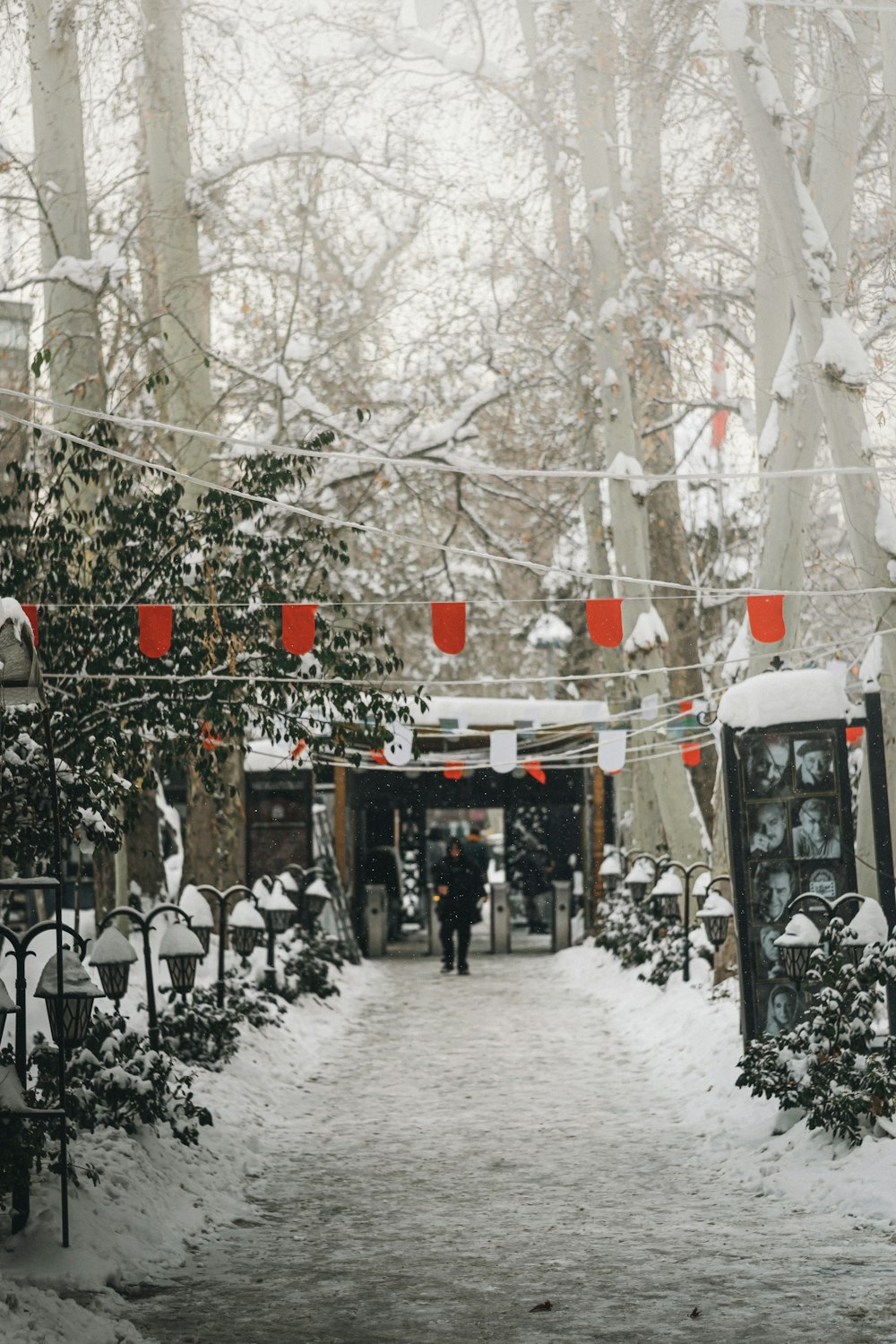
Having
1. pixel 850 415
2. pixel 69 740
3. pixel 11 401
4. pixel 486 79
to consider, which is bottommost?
pixel 69 740

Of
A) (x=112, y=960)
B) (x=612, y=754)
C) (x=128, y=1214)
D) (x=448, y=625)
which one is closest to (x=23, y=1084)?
(x=128, y=1214)

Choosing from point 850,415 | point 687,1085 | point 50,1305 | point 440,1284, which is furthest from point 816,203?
point 50,1305

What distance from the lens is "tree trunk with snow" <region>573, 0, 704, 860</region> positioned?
54.3ft

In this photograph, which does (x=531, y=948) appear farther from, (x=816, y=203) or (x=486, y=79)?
(x=816, y=203)

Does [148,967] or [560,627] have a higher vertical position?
[560,627]

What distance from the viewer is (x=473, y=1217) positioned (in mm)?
7570

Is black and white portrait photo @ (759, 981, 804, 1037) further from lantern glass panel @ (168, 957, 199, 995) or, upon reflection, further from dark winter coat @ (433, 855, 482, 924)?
dark winter coat @ (433, 855, 482, 924)

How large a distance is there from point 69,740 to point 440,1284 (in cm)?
420

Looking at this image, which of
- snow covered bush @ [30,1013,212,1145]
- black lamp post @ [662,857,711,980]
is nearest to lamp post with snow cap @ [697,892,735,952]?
black lamp post @ [662,857,711,980]

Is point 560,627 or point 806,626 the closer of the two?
point 806,626

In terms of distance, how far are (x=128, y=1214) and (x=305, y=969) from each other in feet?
30.2

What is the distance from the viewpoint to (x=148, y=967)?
9336 millimetres

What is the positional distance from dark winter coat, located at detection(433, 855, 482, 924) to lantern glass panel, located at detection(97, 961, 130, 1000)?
39.5ft

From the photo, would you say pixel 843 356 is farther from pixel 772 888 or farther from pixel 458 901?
pixel 458 901
